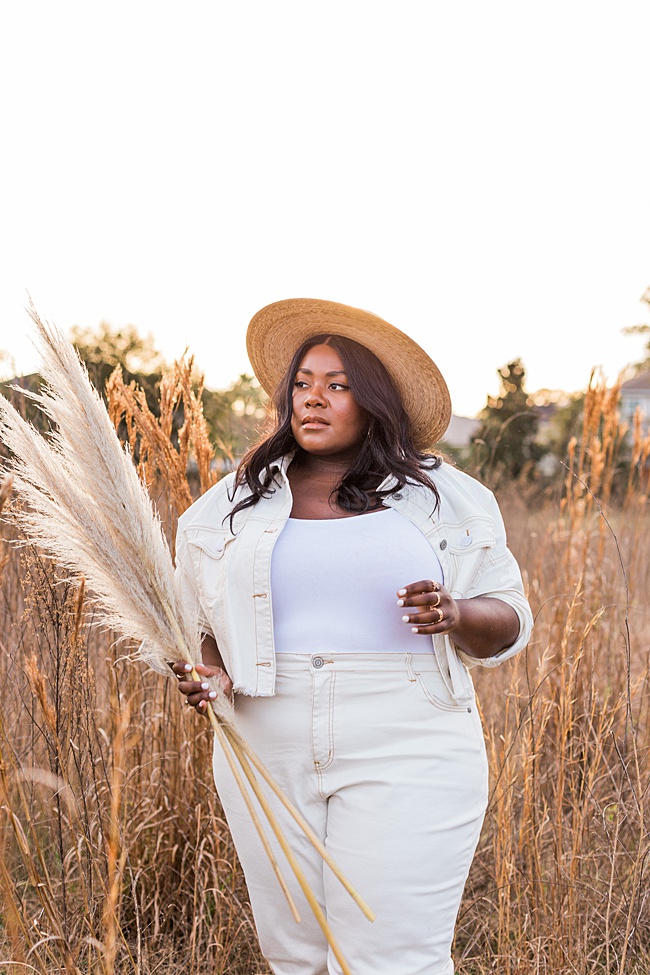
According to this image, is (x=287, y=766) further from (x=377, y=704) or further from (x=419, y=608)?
(x=419, y=608)

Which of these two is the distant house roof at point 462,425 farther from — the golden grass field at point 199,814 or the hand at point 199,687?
the hand at point 199,687

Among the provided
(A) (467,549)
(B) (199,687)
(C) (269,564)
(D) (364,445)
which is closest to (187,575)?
(C) (269,564)

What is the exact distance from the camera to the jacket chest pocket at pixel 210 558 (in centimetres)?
205

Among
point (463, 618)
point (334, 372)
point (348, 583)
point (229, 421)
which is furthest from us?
point (229, 421)

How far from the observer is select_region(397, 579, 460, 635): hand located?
5.30ft

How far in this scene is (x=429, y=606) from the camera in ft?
5.36

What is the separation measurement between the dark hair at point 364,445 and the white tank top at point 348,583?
11 cm

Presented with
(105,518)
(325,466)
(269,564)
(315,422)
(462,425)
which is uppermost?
(462,425)

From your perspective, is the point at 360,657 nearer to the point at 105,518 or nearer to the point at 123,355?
the point at 105,518

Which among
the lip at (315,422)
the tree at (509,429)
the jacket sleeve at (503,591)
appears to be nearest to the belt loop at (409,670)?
the jacket sleeve at (503,591)

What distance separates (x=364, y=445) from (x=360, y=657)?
558 mm

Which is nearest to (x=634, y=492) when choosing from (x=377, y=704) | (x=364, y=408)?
(x=364, y=408)

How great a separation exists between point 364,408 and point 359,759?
2.75ft

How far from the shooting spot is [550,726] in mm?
3434
